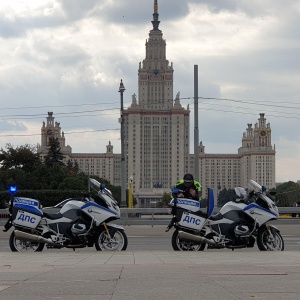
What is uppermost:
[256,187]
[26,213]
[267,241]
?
[256,187]

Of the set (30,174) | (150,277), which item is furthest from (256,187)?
(30,174)

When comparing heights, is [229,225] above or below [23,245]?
above

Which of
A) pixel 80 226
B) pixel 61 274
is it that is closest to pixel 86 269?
pixel 61 274

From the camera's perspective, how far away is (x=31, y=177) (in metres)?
82.2

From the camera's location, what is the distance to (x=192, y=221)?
15.1 meters

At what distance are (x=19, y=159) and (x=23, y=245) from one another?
234 ft

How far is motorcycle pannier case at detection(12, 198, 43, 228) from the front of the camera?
15.1 meters

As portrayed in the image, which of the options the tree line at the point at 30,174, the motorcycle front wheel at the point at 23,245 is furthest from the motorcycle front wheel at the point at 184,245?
the tree line at the point at 30,174

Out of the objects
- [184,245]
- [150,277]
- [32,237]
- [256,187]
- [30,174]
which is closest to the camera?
[150,277]

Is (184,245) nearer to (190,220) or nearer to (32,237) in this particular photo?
(190,220)

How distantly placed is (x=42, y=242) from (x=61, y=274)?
17.5ft

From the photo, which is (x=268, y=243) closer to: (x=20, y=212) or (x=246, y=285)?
(x=20, y=212)

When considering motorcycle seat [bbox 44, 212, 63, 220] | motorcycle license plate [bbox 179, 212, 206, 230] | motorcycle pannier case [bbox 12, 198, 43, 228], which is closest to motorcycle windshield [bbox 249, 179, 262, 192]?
motorcycle license plate [bbox 179, 212, 206, 230]

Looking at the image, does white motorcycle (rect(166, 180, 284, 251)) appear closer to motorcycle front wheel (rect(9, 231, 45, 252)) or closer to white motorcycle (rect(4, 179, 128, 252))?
white motorcycle (rect(4, 179, 128, 252))
